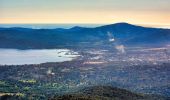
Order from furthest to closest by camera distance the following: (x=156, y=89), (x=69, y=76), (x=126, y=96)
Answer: (x=69, y=76) < (x=156, y=89) < (x=126, y=96)

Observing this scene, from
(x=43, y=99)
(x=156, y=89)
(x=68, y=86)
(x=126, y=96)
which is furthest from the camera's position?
(x=68, y=86)

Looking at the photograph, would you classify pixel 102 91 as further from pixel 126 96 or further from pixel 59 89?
pixel 59 89

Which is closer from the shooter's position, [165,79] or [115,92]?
[115,92]

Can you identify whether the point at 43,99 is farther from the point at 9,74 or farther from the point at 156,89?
the point at 9,74

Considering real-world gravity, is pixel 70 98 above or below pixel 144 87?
above

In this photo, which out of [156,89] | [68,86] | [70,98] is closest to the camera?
[70,98]

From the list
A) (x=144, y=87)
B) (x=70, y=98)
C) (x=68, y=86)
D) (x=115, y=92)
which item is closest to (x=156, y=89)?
(x=144, y=87)

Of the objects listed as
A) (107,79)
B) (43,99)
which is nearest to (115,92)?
(43,99)

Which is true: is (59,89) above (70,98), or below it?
below

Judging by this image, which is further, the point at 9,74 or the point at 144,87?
the point at 9,74
